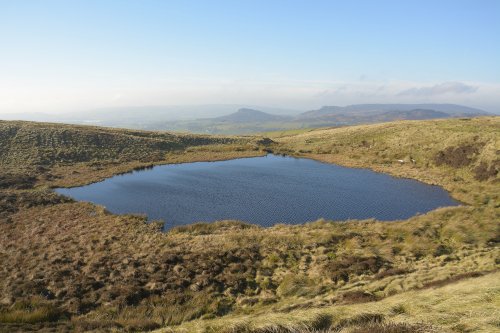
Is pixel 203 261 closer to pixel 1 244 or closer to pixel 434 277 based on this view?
pixel 434 277

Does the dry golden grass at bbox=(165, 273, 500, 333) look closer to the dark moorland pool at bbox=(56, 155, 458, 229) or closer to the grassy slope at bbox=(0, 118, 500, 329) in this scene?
the grassy slope at bbox=(0, 118, 500, 329)

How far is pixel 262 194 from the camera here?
47.1 meters

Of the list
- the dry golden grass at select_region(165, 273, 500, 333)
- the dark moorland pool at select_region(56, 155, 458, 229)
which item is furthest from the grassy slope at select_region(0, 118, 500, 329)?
the dark moorland pool at select_region(56, 155, 458, 229)

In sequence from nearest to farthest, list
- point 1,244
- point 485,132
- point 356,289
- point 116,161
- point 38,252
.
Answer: point 356,289, point 38,252, point 1,244, point 485,132, point 116,161

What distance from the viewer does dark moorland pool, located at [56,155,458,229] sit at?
38219mm

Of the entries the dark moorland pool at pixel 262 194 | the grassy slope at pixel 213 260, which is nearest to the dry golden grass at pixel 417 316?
the grassy slope at pixel 213 260

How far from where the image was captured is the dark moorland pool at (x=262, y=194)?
38.2 meters

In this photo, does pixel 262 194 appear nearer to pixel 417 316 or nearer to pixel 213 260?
pixel 213 260

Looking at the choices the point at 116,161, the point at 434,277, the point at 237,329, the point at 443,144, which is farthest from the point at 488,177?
the point at 116,161

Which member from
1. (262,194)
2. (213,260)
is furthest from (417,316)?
(262,194)

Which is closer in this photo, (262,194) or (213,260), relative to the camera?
(213,260)

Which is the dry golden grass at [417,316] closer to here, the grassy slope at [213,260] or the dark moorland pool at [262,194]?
the grassy slope at [213,260]

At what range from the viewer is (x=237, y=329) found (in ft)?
39.9

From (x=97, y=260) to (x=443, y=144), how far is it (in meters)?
64.8
